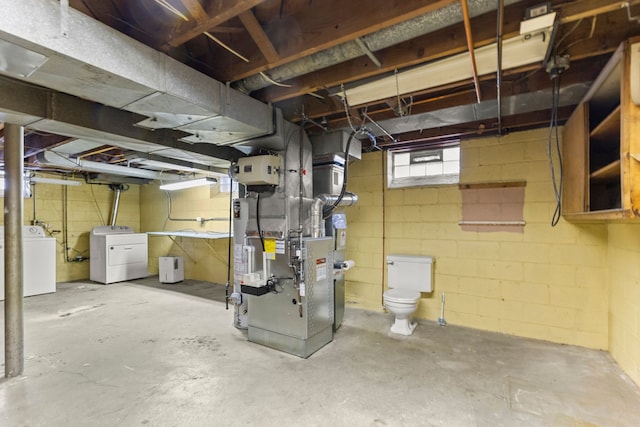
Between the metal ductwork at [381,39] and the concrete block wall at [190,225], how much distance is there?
12.2ft

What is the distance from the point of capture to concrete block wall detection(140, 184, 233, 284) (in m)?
5.61

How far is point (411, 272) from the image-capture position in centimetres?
355

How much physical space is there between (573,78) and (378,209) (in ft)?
7.61

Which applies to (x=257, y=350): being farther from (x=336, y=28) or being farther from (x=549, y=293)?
(x=549, y=293)

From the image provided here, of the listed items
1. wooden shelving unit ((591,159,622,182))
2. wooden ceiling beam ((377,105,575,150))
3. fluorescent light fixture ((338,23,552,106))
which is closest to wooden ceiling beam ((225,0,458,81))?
fluorescent light fixture ((338,23,552,106))

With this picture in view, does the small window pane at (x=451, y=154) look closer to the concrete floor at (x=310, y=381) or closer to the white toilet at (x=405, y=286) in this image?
the white toilet at (x=405, y=286)

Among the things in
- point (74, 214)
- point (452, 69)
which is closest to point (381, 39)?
point (452, 69)

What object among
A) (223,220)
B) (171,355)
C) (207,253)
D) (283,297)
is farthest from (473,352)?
(207,253)

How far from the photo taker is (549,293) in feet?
9.98

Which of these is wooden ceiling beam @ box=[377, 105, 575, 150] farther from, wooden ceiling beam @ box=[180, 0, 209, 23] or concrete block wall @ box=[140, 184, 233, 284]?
concrete block wall @ box=[140, 184, 233, 284]

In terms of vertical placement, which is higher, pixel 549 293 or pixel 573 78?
pixel 573 78

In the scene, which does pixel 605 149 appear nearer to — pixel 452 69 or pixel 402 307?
pixel 452 69

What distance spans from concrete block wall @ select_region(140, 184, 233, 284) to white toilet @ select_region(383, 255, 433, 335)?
10.4ft

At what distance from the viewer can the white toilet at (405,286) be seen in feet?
10.3
